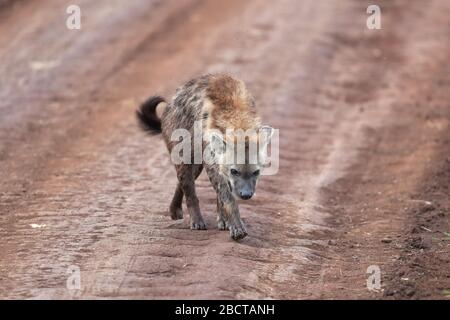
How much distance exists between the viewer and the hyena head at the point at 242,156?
9.39m

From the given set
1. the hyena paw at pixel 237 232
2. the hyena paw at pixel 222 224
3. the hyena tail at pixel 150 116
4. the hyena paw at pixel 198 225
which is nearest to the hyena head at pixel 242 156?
the hyena paw at pixel 237 232

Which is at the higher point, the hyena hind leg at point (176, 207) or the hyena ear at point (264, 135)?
the hyena ear at point (264, 135)

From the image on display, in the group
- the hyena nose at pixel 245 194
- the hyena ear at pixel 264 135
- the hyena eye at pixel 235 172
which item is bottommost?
→ the hyena nose at pixel 245 194

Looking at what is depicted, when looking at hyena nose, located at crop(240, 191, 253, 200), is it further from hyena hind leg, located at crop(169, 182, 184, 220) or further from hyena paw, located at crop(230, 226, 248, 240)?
hyena hind leg, located at crop(169, 182, 184, 220)

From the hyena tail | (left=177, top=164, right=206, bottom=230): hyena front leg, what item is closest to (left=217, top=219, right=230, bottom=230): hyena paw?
(left=177, top=164, right=206, bottom=230): hyena front leg

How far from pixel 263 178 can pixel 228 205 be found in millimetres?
2980

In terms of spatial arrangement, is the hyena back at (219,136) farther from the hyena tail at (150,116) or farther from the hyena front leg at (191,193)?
the hyena tail at (150,116)

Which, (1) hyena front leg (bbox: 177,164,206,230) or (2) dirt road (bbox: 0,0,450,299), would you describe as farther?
(1) hyena front leg (bbox: 177,164,206,230)

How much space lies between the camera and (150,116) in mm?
11234

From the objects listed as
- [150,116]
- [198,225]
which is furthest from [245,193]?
[150,116]

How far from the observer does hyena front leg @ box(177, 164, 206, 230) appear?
10.4m

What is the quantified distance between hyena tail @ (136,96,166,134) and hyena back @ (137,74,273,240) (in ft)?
1.00

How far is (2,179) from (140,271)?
4172 millimetres

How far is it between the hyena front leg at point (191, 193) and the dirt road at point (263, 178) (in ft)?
0.72
